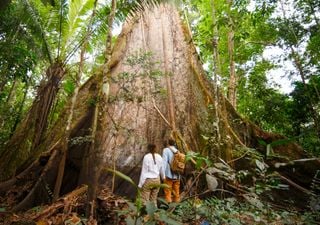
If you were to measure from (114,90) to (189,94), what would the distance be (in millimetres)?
1673

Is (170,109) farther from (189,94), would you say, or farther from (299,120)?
(299,120)

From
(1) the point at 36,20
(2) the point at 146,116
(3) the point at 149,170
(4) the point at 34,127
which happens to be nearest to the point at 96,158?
(3) the point at 149,170

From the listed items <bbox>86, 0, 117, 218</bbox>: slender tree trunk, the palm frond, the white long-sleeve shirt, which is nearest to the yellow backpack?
the white long-sleeve shirt

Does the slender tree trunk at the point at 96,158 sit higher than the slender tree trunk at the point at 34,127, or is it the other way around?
the slender tree trunk at the point at 34,127

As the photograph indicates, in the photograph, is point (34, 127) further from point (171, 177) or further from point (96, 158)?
point (96, 158)

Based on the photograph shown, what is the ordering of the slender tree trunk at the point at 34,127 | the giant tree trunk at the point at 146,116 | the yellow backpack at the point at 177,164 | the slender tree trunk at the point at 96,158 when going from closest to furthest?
the slender tree trunk at the point at 96,158 → the yellow backpack at the point at 177,164 → the giant tree trunk at the point at 146,116 → the slender tree trunk at the point at 34,127

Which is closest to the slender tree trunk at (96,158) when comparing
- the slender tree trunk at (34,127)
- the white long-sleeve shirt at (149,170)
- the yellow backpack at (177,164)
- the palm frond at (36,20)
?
the white long-sleeve shirt at (149,170)

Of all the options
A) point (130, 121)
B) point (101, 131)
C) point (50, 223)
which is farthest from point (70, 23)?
point (50, 223)

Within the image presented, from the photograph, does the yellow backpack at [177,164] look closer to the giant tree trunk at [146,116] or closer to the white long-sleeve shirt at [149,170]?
the white long-sleeve shirt at [149,170]

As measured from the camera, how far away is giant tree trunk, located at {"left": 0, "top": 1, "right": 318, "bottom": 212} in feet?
17.1

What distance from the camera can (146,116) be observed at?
6.08 metres

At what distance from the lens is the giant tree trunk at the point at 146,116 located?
5.20 metres

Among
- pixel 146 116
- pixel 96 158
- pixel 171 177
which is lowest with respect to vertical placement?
pixel 171 177

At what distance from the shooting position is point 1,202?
4.90 meters
